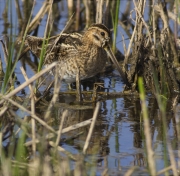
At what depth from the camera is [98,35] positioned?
6.16 m

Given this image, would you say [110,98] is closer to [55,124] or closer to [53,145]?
[55,124]

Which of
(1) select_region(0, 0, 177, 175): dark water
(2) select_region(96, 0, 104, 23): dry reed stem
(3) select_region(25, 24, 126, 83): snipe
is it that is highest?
(2) select_region(96, 0, 104, 23): dry reed stem

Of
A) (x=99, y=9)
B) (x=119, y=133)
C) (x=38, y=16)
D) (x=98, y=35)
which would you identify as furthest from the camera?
(x=38, y=16)

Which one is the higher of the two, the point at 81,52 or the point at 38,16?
the point at 38,16

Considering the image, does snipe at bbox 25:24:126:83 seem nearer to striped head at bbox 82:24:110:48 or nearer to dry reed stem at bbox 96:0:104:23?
striped head at bbox 82:24:110:48

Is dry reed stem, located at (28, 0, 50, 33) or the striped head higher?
dry reed stem, located at (28, 0, 50, 33)

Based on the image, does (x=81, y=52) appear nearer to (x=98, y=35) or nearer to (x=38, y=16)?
(x=98, y=35)

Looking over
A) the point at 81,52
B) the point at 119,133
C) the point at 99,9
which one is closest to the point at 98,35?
the point at 81,52

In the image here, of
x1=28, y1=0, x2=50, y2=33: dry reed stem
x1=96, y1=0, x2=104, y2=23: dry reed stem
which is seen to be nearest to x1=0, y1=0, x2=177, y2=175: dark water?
x1=96, y1=0, x2=104, y2=23: dry reed stem

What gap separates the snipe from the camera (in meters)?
6.07

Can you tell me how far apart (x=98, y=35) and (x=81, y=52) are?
9.8 inches

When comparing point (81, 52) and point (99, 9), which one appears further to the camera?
point (99, 9)

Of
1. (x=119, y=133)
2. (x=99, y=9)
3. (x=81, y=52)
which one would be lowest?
(x=119, y=133)

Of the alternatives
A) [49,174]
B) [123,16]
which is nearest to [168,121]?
[49,174]
